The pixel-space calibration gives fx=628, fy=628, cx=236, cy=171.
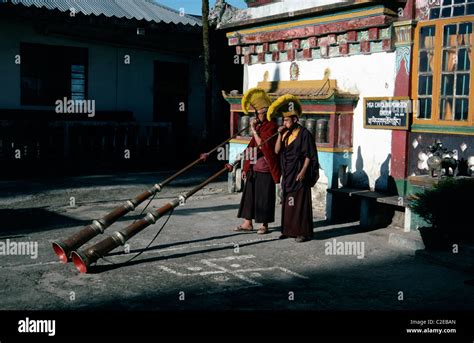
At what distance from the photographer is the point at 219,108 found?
67.0 feet

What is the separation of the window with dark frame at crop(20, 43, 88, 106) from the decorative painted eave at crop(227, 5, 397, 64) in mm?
6411

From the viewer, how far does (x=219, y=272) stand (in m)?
7.07

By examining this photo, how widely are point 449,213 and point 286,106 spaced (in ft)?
8.70

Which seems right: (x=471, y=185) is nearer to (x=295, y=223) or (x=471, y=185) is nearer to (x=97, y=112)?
(x=295, y=223)

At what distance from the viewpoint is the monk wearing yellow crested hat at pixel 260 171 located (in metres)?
9.12

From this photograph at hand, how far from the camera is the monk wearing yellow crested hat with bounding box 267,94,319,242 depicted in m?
8.66

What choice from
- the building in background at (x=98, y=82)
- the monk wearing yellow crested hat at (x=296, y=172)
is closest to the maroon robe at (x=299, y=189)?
the monk wearing yellow crested hat at (x=296, y=172)

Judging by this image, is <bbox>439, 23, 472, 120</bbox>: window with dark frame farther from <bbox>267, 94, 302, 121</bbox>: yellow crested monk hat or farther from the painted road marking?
the painted road marking

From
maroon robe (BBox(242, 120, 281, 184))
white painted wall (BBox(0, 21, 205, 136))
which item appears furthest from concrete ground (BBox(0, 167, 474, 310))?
white painted wall (BBox(0, 21, 205, 136))

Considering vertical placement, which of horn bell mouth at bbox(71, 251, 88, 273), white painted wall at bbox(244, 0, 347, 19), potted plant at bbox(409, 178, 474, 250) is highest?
white painted wall at bbox(244, 0, 347, 19)

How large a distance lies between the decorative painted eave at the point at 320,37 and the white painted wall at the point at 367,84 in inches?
6.0

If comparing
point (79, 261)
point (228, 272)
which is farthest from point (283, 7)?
point (79, 261)

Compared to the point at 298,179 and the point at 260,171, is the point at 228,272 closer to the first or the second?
the point at 298,179

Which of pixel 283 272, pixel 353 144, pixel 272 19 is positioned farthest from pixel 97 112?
pixel 283 272
